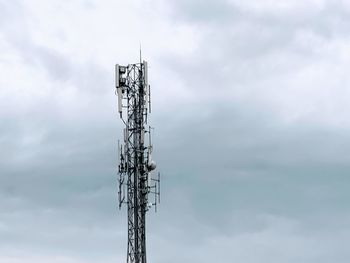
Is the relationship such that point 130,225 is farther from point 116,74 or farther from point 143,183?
point 116,74

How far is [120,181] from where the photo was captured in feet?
446

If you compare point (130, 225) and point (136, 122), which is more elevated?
point (136, 122)

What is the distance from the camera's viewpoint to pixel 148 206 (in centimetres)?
13450

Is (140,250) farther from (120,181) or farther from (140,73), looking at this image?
(140,73)

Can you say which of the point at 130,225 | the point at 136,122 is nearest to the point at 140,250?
the point at 130,225

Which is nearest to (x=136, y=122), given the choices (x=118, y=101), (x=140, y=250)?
(x=118, y=101)

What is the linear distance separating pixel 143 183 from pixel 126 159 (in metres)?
2.56

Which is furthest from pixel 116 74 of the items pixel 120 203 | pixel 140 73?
pixel 120 203

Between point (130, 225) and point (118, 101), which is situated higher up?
point (118, 101)

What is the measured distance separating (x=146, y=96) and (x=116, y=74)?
3.19 m

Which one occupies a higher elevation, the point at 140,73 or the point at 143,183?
the point at 140,73

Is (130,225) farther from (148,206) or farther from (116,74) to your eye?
(116,74)

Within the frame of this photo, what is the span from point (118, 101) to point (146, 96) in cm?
242

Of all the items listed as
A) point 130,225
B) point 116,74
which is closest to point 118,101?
point 116,74
